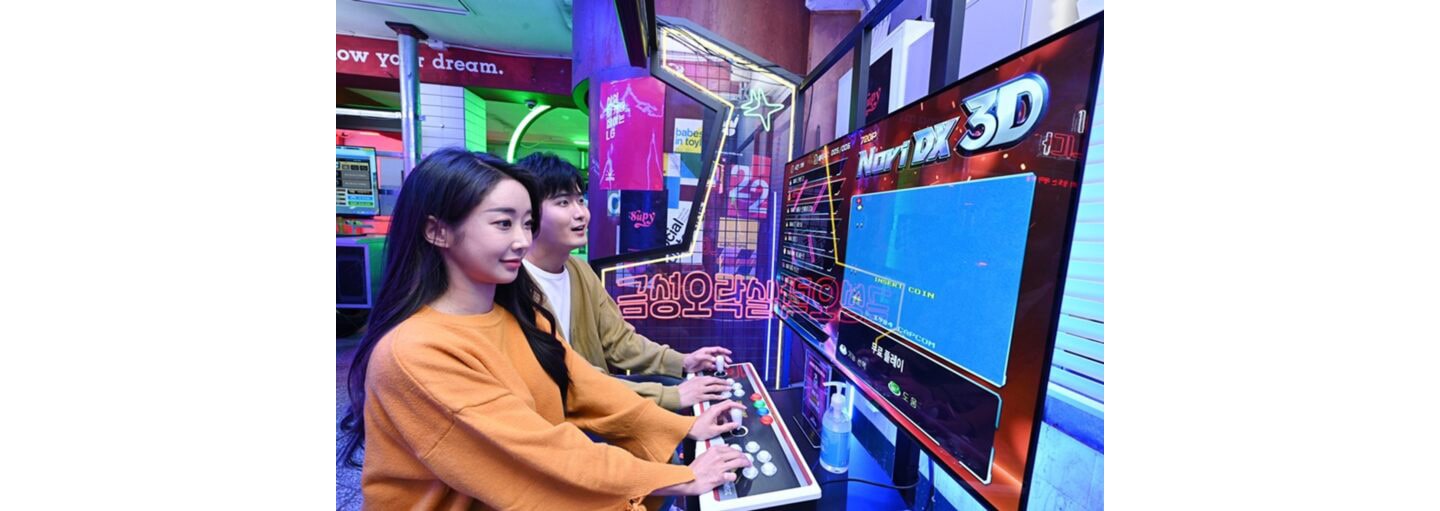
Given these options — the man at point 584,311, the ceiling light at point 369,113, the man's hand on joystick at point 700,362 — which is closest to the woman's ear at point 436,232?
the ceiling light at point 369,113

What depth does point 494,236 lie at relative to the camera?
82 centimetres

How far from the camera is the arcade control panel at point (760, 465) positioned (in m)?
0.78

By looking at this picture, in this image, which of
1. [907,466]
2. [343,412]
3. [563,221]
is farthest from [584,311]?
[907,466]

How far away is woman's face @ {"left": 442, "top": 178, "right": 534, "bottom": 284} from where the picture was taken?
81 cm

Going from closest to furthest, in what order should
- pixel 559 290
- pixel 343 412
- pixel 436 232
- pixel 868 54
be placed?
1. pixel 436 232
2. pixel 343 412
3. pixel 868 54
4. pixel 559 290

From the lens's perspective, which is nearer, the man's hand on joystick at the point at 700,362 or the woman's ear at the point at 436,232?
the woman's ear at the point at 436,232

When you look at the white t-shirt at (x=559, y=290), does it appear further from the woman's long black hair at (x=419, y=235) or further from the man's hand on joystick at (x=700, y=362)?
the woman's long black hair at (x=419, y=235)

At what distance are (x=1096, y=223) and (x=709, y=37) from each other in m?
1.35

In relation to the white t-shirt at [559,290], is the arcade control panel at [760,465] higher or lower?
lower

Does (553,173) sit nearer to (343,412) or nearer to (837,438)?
(343,412)

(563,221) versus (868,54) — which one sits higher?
(868,54)

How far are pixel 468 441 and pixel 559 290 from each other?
2.65ft

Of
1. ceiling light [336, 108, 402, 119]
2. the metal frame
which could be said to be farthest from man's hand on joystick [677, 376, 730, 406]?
ceiling light [336, 108, 402, 119]

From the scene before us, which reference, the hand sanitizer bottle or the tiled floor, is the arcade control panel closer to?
the hand sanitizer bottle
